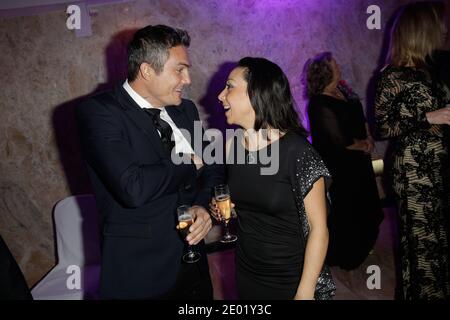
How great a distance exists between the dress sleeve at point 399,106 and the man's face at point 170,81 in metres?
1.57

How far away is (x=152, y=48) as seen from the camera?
204 cm

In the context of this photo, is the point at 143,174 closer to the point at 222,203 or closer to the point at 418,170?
the point at 222,203

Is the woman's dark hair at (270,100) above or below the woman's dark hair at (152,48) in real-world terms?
below

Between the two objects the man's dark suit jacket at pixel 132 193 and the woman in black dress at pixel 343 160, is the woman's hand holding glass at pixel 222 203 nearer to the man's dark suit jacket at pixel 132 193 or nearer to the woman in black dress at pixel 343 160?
the man's dark suit jacket at pixel 132 193

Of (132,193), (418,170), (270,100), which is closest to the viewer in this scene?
(132,193)

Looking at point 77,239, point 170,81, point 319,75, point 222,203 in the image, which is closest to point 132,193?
point 222,203

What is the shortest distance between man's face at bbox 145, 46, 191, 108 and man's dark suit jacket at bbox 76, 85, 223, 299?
5.8 inches

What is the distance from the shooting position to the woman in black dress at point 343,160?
3703 mm

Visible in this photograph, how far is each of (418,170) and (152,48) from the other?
6.83 ft

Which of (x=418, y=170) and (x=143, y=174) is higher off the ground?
(x=143, y=174)

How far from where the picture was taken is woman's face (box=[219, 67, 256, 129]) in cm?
204

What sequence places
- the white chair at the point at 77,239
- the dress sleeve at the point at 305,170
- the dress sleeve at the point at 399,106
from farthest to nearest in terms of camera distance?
the white chair at the point at 77,239, the dress sleeve at the point at 399,106, the dress sleeve at the point at 305,170

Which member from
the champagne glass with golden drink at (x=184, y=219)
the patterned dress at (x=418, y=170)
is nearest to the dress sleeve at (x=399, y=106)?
the patterned dress at (x=418, y=170)
